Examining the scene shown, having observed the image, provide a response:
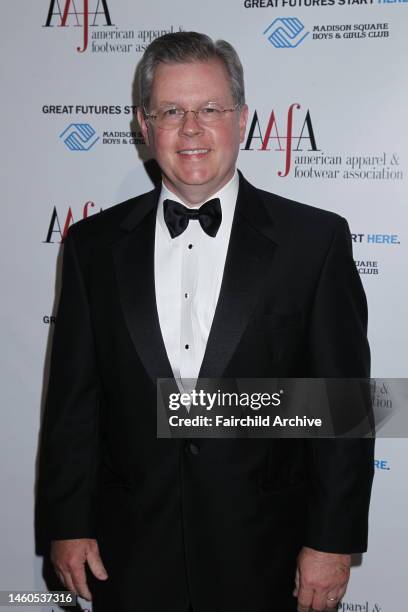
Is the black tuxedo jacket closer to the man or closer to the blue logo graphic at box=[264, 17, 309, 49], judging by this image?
the man

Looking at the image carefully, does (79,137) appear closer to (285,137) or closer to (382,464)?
A: (285,137)

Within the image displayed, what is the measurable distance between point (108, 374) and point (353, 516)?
2.51 ft

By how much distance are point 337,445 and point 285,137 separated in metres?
1.11

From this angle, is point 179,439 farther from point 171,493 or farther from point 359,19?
point 359,19

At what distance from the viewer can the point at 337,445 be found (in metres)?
1.78

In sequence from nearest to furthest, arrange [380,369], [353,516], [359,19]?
[353,516], [359,19], [380,369]

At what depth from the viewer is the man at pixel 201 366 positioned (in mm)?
1783

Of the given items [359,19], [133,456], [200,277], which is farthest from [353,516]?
[359,19]

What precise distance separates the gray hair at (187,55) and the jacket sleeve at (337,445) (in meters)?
0.52

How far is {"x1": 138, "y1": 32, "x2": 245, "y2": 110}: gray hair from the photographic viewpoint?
181 cm

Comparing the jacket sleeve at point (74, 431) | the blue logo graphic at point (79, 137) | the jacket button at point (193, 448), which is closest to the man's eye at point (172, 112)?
the jacket sleeve at point (74, 431)

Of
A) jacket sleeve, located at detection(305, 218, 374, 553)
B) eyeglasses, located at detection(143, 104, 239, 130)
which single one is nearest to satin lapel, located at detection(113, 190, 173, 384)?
eyeglasses, located at detection(143, 104, 239, 130)

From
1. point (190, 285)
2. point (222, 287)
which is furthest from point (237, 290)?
point (190, 285)

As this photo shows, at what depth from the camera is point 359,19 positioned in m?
2.22
